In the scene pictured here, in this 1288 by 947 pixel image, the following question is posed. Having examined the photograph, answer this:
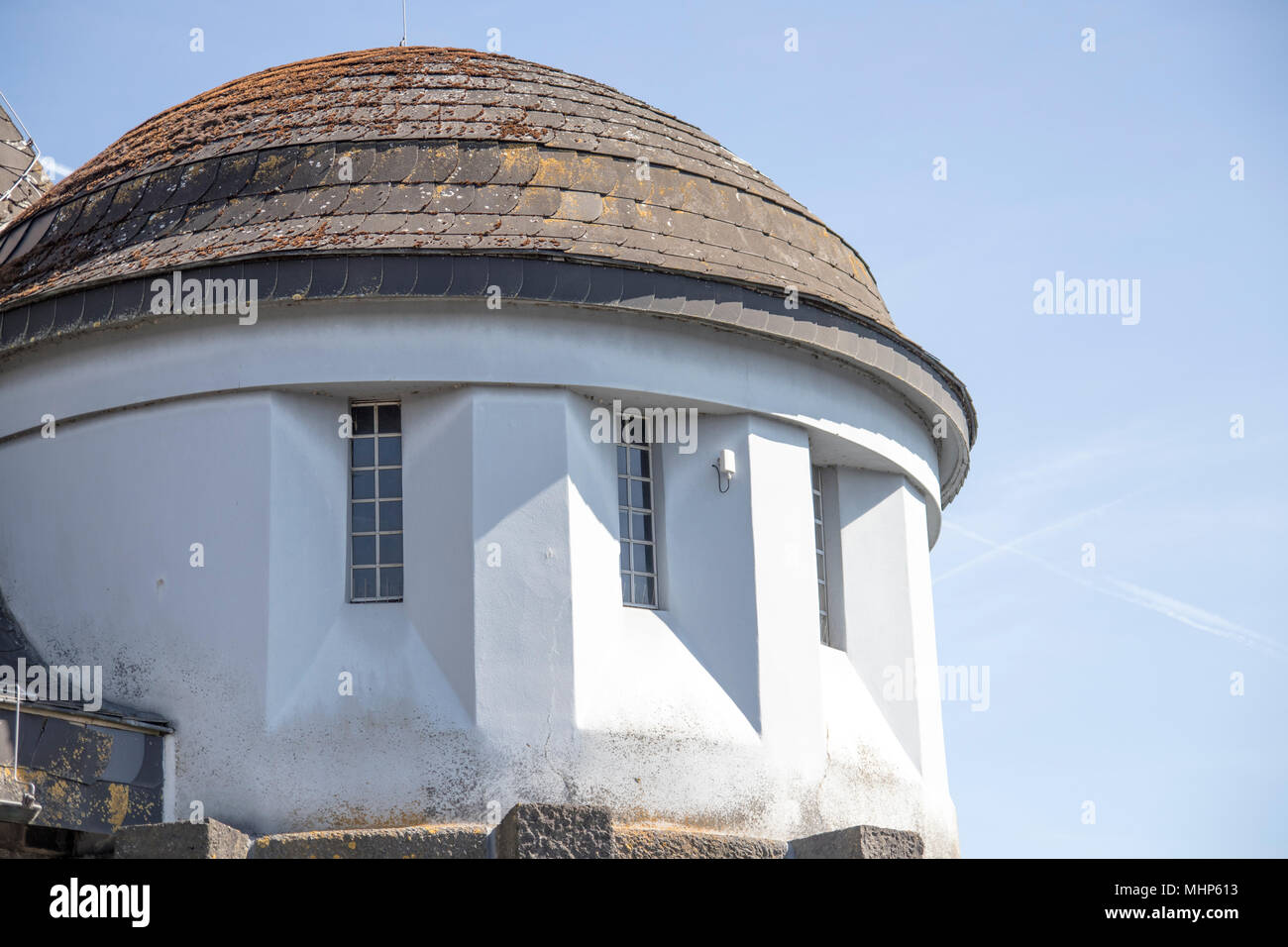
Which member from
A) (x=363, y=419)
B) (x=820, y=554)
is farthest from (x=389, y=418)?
(x=820, y=554)

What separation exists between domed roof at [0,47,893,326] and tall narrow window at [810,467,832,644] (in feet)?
5.24

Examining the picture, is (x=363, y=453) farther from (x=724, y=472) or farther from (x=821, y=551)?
(x=821, y=551)

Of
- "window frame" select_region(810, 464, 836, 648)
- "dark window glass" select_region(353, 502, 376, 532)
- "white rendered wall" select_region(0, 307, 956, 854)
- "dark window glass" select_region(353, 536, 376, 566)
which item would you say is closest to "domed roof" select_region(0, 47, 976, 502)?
"white rendered wall" select_region(0, 307, 956, 854)

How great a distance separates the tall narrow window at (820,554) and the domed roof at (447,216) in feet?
3.74

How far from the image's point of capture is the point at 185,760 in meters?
14.8

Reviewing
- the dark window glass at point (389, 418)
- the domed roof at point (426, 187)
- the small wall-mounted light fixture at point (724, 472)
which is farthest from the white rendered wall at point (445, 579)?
the domed roof at point (426, 187)

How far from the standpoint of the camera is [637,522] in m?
16.3

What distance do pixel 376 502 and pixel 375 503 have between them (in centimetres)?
1

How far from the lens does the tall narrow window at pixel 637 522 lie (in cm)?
1612

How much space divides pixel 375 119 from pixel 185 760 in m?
5.94

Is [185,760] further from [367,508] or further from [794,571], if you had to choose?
[794,571]

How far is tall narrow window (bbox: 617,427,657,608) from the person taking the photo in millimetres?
16125
